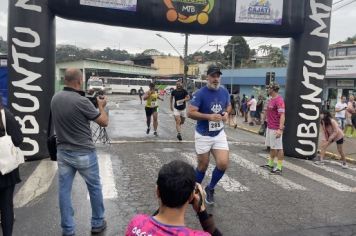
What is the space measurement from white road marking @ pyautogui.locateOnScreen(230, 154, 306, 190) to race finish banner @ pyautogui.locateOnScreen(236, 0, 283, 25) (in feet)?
11.1

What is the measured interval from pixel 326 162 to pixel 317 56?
273cm

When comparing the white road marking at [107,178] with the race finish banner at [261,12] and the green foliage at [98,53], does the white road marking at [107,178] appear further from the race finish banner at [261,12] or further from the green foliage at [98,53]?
the green foliage at [98,53]

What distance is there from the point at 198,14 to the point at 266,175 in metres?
4.11

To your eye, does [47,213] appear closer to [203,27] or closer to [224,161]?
[224,161]

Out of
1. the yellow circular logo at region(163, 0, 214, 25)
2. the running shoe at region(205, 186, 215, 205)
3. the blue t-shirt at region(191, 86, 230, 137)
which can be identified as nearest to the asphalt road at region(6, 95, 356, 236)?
the running shoe at region(205, 186, 215, 205)

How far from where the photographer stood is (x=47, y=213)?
529 cm

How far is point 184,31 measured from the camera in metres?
9.80

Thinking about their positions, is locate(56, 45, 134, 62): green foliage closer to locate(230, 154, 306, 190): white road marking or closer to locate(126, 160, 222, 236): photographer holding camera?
locate(230, 154, 306, 190): white road marking

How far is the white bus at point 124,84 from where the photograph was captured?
197ft

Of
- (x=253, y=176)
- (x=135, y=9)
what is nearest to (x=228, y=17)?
(x=135, y=9)

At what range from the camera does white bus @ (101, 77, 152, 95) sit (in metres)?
59.9

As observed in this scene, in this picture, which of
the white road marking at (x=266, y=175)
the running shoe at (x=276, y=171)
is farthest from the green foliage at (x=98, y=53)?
the running shoe at (x=276, y=171)

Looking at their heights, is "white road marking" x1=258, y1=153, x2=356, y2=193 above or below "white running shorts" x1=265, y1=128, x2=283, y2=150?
below

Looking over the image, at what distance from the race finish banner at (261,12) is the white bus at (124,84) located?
164 ft
